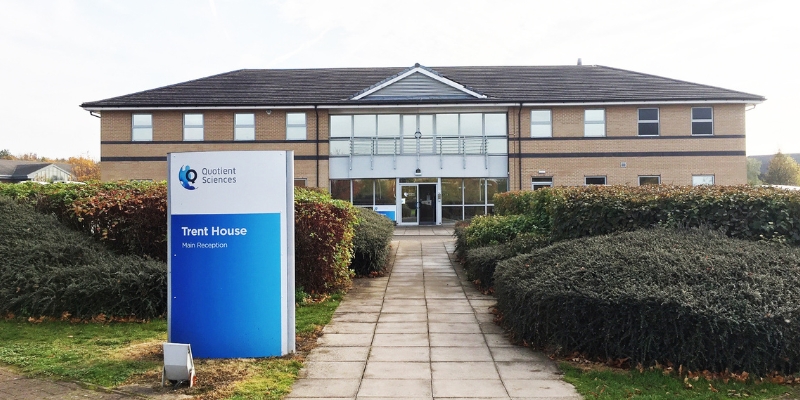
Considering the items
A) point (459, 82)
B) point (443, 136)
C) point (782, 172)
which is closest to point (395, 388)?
point (443, 136)

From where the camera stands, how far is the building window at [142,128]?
27969 mm

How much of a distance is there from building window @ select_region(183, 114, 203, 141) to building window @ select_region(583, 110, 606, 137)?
17698 mm

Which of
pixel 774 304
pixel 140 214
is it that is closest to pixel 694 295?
pixel 774 304

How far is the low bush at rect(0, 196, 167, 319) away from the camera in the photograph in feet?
25.3

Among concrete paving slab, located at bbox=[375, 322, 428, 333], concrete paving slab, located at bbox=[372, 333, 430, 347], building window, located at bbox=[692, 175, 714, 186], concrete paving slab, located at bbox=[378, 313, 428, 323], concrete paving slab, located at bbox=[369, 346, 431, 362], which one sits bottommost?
concrete paving slab, located at bbox=[369, 346, 431, 362]

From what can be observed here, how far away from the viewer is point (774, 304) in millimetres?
5363

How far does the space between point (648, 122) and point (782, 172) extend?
3480 centimetres

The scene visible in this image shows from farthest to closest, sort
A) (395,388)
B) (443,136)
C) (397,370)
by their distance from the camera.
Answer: (443,136)
(397,370)
(395,388)

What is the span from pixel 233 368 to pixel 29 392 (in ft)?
5.37

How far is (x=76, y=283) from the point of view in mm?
7801

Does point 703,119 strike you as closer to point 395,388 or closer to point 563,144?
point 563,144

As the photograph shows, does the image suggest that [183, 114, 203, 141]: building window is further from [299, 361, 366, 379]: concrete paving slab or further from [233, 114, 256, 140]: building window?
[299, 361, 366, 379]: concrete paving slab

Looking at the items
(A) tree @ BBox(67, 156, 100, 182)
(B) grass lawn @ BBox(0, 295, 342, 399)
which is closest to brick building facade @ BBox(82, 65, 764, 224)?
(B) grass lawn @ BBox(0, 295, 342, 399)

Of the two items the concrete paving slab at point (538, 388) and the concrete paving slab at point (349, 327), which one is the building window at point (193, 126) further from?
the concrete paving slab at point (538, 388)
